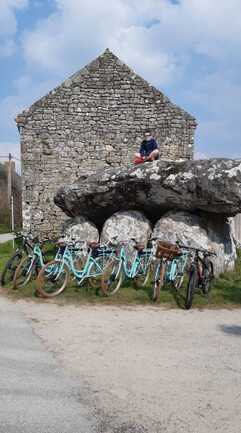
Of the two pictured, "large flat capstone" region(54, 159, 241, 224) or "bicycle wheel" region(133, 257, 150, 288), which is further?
"large flat capstone" region(54, 159, 241, 224)

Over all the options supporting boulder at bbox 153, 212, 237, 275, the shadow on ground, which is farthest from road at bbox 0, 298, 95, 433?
supporting boulder at bbox 153, 212, 237, 275

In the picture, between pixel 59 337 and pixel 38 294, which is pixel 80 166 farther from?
pixel 59 337

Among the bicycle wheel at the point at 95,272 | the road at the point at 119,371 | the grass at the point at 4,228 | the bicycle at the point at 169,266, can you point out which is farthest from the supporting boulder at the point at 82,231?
the grass at the point at 4,228

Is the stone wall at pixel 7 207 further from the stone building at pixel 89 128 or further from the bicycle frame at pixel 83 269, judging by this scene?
the bicycle frame at pixel 83 269

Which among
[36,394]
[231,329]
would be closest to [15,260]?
[231,329]

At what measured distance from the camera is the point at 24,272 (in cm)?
716

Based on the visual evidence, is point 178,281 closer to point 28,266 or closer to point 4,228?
point 28,266

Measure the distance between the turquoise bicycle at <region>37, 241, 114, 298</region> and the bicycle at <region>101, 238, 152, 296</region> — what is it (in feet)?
0.59

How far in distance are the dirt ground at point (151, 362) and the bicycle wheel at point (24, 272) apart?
934 millimetres

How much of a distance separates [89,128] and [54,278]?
778 cm

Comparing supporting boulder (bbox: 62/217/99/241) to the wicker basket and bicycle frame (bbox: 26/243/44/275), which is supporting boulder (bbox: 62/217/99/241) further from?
the wicker basket

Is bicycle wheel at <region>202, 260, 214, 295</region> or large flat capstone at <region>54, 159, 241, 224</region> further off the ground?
large flat capstone at <region>54, 159, 241, 224</region>

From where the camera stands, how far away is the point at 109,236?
841 centimetres

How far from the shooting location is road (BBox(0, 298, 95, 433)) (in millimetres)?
2650
